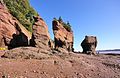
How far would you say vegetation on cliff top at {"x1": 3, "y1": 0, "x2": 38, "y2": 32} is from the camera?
187 feet

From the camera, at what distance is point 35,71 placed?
23.5 meters


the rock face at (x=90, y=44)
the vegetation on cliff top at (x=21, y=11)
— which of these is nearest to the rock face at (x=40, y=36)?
the vegetation on cliff top at (x=21, y=11)

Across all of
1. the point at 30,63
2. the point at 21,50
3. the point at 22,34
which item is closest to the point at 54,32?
the point at 22,34

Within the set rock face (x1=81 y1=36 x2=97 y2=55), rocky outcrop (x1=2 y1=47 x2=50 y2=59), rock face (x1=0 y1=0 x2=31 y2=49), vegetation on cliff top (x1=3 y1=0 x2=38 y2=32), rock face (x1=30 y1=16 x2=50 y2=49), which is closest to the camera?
rocky outcrop (x1=2 y1=47 x2=50 y2=59)

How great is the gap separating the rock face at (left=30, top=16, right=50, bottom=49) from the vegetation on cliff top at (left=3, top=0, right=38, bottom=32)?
1069cm

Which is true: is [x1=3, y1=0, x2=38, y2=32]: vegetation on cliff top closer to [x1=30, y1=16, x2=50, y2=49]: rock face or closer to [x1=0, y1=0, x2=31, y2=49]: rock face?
[x1=0, y1=0, x2=31, y2=49]: rock face

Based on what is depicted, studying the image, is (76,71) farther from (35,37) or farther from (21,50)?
(35,37)

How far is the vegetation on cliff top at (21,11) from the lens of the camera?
187ft

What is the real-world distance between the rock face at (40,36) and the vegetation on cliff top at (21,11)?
1069cm

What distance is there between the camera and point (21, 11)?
6556cm

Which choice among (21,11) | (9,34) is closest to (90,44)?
(21,11)

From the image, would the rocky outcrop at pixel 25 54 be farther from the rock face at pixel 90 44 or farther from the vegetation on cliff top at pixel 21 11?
the rock face at pixel 90 44

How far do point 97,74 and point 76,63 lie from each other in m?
4.40

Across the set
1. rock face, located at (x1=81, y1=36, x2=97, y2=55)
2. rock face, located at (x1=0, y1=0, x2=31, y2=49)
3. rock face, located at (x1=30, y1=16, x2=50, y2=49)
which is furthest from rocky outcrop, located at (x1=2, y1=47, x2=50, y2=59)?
rock face, located at (x1=81, y1=36, x2=97, y2=55)
